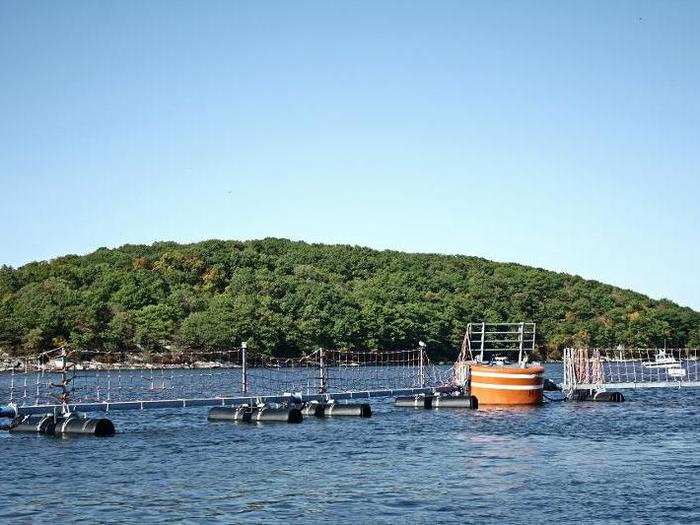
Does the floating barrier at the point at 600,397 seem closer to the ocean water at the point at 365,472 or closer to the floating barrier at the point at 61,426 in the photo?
the ocean water at the point at 365,472

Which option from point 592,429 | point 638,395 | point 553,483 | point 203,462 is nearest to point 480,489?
point 553,483

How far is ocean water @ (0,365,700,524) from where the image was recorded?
116 feet

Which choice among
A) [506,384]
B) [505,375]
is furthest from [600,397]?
[505,375]

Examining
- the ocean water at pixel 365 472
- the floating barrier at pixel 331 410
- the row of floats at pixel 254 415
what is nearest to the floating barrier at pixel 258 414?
the row of floats at pixel 254 415

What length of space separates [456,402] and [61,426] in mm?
32597

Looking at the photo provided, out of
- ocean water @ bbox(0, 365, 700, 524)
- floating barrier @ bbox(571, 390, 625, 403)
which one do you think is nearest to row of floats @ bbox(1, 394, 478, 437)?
ocean water @ bbox(0, 365, 700, 524)

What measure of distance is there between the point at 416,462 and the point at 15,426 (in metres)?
26.2

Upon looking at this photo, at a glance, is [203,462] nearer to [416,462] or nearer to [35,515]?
[416,462]

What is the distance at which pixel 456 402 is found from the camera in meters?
77.1

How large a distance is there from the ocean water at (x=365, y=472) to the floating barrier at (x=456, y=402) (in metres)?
6.06

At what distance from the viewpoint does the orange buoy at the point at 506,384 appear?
77438mm

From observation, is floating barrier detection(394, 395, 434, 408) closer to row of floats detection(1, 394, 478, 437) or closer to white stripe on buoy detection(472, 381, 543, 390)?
row of floats detection(1, 394, 478, 437)

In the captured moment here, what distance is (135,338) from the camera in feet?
635

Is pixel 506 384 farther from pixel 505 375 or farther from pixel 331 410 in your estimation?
pixel 331 410
